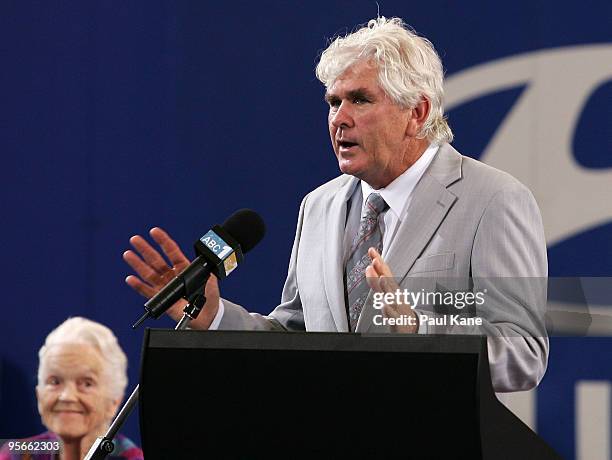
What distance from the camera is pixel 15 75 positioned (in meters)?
3.77

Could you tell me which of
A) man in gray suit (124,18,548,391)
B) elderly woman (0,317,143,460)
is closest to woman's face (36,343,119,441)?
elderly woman (0,317,143,460)

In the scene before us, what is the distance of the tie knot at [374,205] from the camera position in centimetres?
232

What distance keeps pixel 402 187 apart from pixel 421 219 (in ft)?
0.68

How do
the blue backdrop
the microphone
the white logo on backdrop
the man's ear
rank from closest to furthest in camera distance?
1. the microphone
2. the man's ear
3. the white logo on backdrop
4. the blue backdrop

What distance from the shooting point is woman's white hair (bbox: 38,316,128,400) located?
2.70 meters

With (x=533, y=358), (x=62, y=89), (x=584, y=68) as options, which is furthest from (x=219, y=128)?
(x=533, y=358)

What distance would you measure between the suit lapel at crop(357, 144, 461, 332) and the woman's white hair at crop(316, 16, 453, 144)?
22cm

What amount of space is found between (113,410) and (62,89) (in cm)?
156

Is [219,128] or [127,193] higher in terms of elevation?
[219,128]

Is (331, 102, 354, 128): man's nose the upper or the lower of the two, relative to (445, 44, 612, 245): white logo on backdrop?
lower

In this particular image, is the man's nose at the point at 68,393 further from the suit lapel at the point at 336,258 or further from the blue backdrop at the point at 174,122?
the blue backdrop at the point at 174,122

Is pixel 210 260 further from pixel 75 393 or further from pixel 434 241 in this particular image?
pixel 75 393

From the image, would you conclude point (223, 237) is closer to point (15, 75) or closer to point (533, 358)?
point (533, 358)

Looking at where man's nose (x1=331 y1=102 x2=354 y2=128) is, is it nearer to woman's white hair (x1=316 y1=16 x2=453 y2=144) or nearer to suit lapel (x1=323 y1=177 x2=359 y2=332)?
woman's white hair (x1=316 y1=16 x2=453 y2=144)
